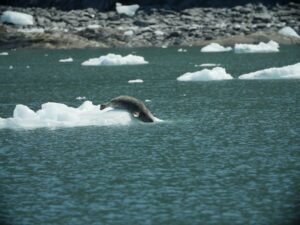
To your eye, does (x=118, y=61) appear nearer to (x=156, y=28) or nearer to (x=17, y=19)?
(x=156, y=28)

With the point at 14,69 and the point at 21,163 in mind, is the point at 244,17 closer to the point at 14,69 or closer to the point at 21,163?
the point at 14,69

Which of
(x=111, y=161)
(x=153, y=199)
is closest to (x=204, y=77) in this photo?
(x=111, y=161)

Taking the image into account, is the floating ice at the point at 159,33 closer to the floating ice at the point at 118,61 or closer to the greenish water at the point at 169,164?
the floating ice at the point at 118,61

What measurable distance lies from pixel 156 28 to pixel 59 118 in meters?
59.4

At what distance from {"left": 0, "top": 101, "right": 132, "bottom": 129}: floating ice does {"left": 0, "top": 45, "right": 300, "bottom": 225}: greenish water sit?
1.83 ft

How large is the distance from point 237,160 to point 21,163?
224 inches

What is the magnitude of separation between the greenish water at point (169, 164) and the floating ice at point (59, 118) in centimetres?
56

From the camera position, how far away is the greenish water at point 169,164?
1600 cm

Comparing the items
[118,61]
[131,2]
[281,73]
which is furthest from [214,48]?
[281,73]

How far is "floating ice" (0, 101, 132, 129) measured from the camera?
26.8 meters

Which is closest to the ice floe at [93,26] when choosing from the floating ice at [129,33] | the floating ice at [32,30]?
the floating ice at [129,33]

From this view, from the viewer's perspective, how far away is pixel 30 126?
88.3ft

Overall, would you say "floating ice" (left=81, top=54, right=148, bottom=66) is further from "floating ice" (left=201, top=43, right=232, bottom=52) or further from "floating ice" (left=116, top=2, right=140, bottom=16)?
"floating ice" (left=116, top=2, right=140, bottom=16)

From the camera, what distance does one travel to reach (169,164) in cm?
2033
